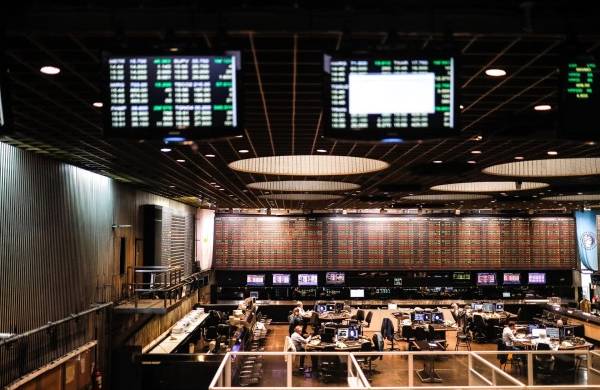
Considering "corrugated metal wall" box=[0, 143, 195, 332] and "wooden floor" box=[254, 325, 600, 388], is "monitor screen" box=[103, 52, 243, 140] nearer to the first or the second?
"corrugated metal wall" box=[0, 143, 195, 332]

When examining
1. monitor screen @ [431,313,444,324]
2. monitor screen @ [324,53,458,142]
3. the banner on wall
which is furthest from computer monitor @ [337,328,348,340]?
the banner on wall

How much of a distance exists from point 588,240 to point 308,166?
1780 cm

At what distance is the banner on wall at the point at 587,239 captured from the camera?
80.5ft

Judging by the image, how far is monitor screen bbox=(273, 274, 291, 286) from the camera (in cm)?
2444

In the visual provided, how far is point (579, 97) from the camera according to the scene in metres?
3.68

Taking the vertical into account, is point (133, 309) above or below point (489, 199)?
below

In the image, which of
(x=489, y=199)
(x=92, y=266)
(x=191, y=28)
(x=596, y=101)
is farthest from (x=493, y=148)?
(x=489, y=199)

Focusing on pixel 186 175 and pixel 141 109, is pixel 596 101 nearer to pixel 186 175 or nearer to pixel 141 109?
pixel 141 109

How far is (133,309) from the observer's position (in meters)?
12.4

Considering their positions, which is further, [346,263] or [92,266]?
[346,263]

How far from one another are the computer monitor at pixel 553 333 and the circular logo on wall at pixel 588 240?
11.4 m

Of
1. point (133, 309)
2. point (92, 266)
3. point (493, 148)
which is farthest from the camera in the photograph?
point (133, 309)

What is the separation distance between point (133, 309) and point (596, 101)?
1055cm

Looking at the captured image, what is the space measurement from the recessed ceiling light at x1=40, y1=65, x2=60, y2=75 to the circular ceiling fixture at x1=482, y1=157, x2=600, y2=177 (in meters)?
8.69
